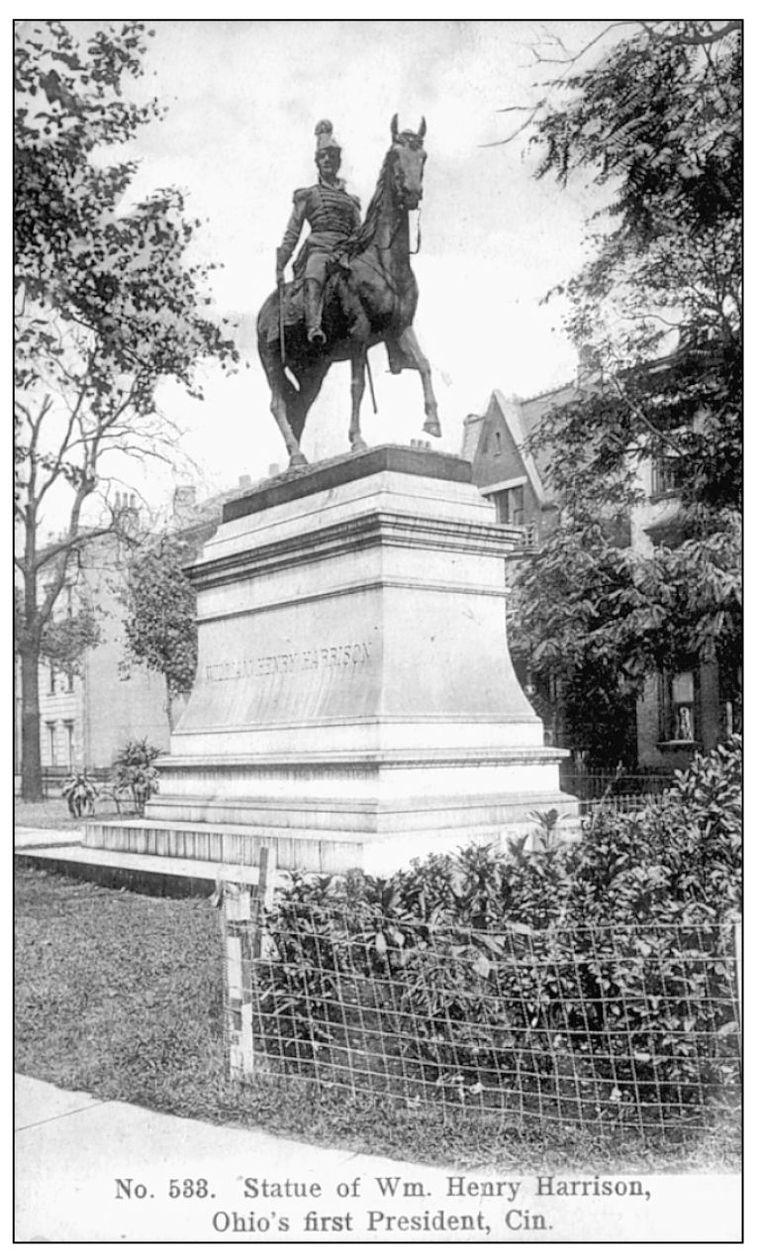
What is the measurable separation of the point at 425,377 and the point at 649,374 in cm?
699

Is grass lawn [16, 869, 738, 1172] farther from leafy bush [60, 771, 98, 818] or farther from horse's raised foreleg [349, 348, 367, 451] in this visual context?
leafy bush [60, 771, 98, 818]

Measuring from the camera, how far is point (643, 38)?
43.1 feet

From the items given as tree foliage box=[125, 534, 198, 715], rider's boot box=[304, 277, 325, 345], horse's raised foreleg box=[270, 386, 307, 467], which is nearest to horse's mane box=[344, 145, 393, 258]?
rider's boot box=[304, 277, 325, 345]

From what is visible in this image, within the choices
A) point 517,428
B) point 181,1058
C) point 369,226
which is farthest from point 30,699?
point 517,428

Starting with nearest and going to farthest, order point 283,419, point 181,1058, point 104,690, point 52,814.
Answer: point 181,1058, point 283,419, point 52,814, point 104,690

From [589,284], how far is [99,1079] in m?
14.7

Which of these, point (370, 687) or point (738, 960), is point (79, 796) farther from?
point (738, 960)

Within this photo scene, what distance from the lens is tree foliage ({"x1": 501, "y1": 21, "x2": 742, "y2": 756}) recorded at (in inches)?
539

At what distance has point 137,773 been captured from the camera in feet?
81.2

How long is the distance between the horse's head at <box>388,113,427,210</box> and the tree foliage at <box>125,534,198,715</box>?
55.9 feet

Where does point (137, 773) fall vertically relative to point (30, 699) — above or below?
below

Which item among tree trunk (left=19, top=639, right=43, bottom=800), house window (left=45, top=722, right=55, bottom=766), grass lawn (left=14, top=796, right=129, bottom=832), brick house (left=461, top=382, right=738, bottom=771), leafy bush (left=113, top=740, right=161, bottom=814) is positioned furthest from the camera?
house window (left=45, top=722, right=55, bottom=766)

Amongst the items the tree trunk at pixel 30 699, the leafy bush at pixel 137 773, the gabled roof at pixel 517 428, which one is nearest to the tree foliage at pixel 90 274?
the tree trunk at pixel 30 699

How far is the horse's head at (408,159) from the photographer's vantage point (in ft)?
38.3
